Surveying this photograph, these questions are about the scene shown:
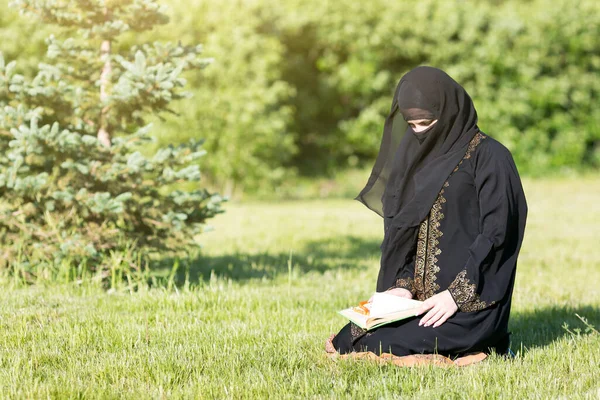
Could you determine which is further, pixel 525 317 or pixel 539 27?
pixel 539 27

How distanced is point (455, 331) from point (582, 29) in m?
18.5

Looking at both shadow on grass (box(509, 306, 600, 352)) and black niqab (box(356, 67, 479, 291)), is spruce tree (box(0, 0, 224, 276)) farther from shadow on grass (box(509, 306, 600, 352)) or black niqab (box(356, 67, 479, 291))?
shadow on grass (box(509, 306, 600, 352))

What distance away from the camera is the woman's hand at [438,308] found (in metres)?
3.80

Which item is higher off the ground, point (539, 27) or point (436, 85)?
point (539, 27)

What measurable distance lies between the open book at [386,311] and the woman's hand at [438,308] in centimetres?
6

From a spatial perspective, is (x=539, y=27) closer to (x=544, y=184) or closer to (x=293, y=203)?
(x=544, y=184)

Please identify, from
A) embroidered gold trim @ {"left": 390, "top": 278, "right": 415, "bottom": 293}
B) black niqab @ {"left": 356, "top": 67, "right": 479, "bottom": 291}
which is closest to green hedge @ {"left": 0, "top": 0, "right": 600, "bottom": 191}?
black niqab @ {"left": 356, "top": 67, "right": 479, "bottom": 291}

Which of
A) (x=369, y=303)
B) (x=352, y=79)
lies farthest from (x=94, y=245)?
(x=352, y=79)

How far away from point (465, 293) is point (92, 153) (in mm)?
3445

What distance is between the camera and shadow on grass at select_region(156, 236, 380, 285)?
7234 millimetres

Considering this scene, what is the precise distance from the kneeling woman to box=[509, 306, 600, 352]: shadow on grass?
62cm

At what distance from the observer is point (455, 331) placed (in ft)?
12.7

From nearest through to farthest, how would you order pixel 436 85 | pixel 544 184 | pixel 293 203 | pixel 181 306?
pixel 436 85, pixel 181 306, pixel 293 203, pixel 544 184

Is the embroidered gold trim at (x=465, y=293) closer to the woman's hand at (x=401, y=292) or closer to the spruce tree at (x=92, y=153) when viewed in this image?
the woman's hand at (x=401, y=292)
